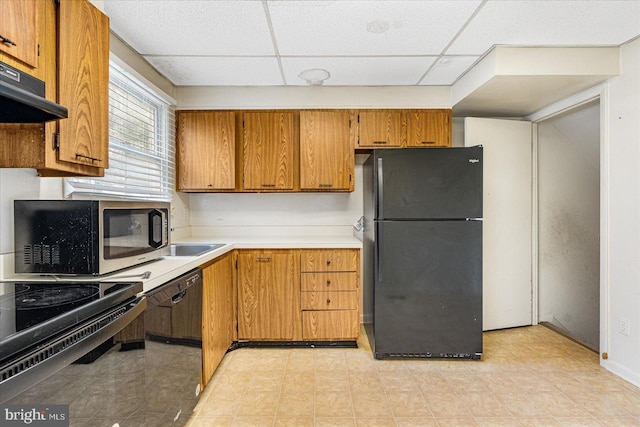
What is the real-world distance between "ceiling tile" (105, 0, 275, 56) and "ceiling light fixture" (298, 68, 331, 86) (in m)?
0.43

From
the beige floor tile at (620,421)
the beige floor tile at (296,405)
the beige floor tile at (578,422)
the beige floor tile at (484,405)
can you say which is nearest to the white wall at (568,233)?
the beige floor tile at (620,421)

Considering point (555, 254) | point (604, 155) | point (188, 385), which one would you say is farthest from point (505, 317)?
point (188, 385)

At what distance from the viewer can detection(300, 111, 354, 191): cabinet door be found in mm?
2986

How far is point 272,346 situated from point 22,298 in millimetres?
1969

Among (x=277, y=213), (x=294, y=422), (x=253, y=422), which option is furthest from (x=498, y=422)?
(x=277, y=213)

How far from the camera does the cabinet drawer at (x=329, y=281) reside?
2713 mm

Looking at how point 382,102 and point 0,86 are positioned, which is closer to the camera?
point 0,86

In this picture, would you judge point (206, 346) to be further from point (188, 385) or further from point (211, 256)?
point (211, 256)

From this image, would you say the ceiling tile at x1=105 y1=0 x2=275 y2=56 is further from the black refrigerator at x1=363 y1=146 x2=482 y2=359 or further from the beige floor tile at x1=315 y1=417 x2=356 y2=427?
the beige floor tile at x1=315 y1=417 x2=356 y2=427

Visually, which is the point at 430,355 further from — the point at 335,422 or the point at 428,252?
the point at 335,422

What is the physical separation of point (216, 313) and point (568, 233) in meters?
3.44

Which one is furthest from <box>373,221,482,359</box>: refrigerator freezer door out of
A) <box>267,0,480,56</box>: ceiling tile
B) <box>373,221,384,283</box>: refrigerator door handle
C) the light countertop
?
<box>267,0,480,56</box>: ceiling tile

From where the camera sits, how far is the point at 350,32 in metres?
2.09

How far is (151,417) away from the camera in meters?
1.31
